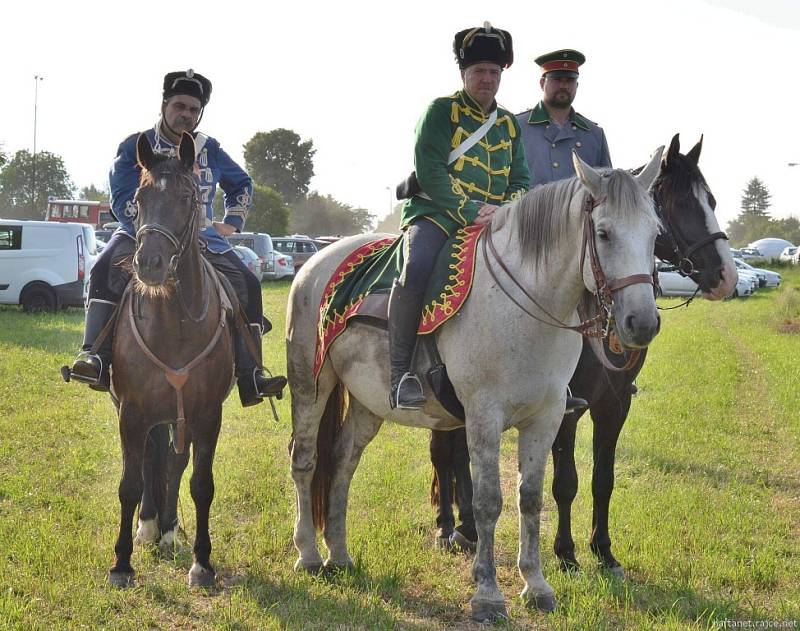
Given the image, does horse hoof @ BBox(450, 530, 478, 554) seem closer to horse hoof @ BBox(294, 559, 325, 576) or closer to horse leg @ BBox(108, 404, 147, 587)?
horse hoof @ BBox(294, 559, 325, 576)

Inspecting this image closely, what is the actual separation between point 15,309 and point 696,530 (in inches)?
783

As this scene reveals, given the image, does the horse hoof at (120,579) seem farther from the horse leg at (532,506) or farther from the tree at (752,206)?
the tree at (752,206)

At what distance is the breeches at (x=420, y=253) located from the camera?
538 cm

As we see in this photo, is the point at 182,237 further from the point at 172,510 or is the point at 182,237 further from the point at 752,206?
the point at 752,206

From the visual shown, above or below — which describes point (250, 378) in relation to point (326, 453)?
above

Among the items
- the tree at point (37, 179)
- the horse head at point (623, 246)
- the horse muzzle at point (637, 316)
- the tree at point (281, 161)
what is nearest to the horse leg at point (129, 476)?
the horse head at point (623, 246)

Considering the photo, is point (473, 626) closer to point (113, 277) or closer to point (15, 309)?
point (113, 277)

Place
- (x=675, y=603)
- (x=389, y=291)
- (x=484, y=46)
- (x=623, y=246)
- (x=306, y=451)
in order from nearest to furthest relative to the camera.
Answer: (x=623, y=246)
(x=675, y=603)
(x=484, y=46)
(x=389, y=291)
(x=306, y=451)

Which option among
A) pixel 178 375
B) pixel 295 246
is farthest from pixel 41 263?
pixel 295 246

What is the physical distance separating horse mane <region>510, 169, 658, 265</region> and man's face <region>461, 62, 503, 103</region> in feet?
2.65

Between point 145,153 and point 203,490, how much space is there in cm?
217

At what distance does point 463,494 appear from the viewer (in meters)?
6.64

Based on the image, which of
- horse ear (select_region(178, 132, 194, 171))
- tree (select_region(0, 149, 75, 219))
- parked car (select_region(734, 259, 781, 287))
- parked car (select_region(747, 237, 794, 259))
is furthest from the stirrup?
parked car (select_region(747, 237, 794, 259))

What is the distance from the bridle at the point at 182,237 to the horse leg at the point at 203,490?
70cm
